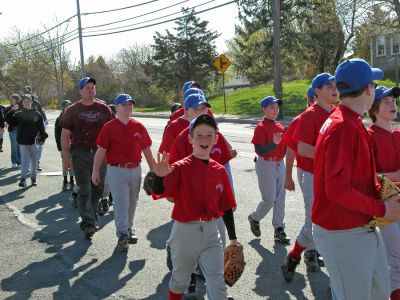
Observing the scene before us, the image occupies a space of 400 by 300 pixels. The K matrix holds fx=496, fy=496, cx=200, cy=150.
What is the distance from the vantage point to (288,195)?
28.2 feet

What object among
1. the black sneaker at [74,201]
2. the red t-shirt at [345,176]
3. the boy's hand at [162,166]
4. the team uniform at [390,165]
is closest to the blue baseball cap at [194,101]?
the boy's hand at [162,166]

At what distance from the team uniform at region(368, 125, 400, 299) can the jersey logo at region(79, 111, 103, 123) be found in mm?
4095

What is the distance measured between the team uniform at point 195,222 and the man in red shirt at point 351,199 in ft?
3.18

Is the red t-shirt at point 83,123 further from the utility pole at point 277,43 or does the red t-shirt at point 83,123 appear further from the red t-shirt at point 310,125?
the utility pole at point 277,43

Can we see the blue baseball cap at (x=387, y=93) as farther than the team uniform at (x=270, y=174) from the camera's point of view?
No

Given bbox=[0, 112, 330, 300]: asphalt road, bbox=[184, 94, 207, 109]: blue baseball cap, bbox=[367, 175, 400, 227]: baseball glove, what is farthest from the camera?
bbox=[184, 94, 207, 109]: blue baseball cap

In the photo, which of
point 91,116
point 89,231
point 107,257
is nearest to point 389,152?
point 107,257

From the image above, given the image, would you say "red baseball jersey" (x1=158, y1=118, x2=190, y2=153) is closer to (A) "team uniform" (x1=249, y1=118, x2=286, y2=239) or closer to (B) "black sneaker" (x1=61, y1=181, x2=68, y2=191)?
(A) "team uniform" (x1=249, y1=118, x2=286, y2=239)

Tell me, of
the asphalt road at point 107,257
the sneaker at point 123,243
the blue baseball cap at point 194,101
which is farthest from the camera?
the sneaker at point 123,243

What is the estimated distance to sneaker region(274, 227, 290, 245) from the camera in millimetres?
6164

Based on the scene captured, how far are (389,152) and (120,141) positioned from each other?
11.3 ft

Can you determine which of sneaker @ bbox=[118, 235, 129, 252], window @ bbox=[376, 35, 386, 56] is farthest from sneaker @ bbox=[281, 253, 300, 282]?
window @ bbox=[376, 35, 386, 56]

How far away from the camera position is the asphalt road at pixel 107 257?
192 inches

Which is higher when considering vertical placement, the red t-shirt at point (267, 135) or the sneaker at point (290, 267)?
the red t-shirt at point (267, 135)
